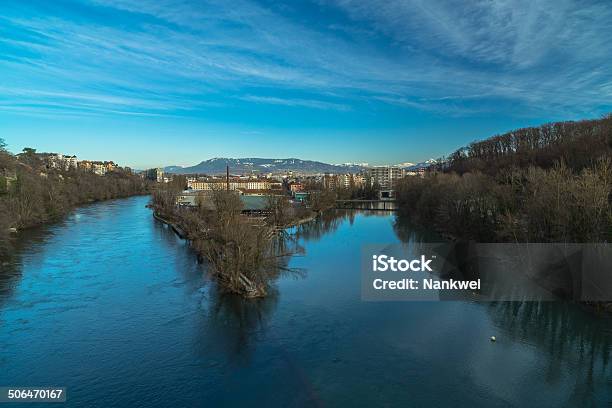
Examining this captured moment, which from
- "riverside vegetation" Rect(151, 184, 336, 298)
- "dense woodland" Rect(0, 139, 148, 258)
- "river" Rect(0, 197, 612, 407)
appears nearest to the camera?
"river" Rect(0, 197, 612, 407)

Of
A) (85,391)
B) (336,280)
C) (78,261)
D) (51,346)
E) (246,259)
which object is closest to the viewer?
(85,391)

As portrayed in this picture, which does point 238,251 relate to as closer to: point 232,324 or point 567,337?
point 232,324

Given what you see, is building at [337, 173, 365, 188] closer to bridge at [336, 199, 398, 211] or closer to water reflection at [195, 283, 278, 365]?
bridge at [336, 199, 398, 211]

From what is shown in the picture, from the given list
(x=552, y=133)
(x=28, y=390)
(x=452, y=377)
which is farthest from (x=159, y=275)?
(x=552, y=133)

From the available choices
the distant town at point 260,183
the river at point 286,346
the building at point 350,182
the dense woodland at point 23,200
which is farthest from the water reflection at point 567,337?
the building at point 350,182

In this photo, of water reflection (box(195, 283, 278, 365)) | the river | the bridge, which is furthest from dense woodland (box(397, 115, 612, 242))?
the bridge

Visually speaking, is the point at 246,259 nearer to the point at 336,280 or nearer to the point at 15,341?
the point at 336,280

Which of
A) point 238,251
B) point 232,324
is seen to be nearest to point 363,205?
point 238,251
